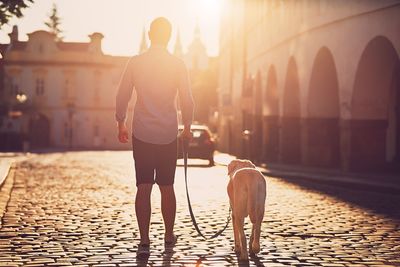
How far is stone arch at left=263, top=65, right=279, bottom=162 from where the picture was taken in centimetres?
3103

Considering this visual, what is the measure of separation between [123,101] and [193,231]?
1.98m

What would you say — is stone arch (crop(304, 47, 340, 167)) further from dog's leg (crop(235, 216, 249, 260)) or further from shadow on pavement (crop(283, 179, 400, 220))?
dog's leg (crop(235, 216, 249, 260))

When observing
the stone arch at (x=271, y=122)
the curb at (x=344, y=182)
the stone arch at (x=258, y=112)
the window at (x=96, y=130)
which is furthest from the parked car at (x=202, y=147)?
the window at (x=96, y=130)

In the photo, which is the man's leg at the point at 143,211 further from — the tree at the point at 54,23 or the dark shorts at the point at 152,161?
the tree at the point at 54,23

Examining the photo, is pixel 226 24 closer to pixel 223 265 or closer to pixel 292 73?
pixel 292 73

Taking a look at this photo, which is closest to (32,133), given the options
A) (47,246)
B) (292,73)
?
(292,73)

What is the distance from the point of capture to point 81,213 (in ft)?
35.6

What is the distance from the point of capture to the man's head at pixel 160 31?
768 cm

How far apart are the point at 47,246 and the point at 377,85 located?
47.5ft

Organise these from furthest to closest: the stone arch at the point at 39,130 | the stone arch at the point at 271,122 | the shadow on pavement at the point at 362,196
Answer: the stone arch at the point at 39,130, the stone arch at the point at 271,122, the shadow on pavement at the point at 362,196

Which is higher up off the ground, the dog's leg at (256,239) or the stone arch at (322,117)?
the stone arch at (322,117)

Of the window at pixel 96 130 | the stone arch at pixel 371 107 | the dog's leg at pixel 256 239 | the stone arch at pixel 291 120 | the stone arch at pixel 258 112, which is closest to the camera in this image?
the dog's leg at pixel 256 239

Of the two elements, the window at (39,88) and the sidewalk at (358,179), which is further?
the window at (39,88)

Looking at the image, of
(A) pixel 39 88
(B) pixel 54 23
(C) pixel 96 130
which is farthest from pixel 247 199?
(B) pixel 54 23
